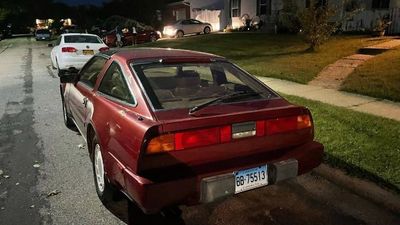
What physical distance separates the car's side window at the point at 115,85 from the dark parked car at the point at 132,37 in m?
23.8

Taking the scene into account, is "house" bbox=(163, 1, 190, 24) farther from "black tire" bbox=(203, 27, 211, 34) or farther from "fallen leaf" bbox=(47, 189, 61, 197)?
"fallen leaf" bbox=(47, 189, 61, 197)

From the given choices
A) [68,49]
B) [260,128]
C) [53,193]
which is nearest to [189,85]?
[260,128]

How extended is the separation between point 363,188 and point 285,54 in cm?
1088

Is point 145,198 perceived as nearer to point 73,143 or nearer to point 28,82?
point 73,143

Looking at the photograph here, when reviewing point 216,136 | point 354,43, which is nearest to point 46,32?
point 354,43

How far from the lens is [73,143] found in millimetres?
5973

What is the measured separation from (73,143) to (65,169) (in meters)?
1.08

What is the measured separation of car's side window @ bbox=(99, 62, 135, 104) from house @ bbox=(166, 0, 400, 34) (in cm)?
1152

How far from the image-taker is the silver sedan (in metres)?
30.3

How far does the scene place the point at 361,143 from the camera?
5234 millimetres

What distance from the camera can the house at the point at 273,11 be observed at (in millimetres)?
17130

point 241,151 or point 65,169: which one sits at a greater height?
point 241,151

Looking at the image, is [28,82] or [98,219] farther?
[28,82]

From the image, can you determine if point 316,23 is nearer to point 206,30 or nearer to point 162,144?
point 162,144
